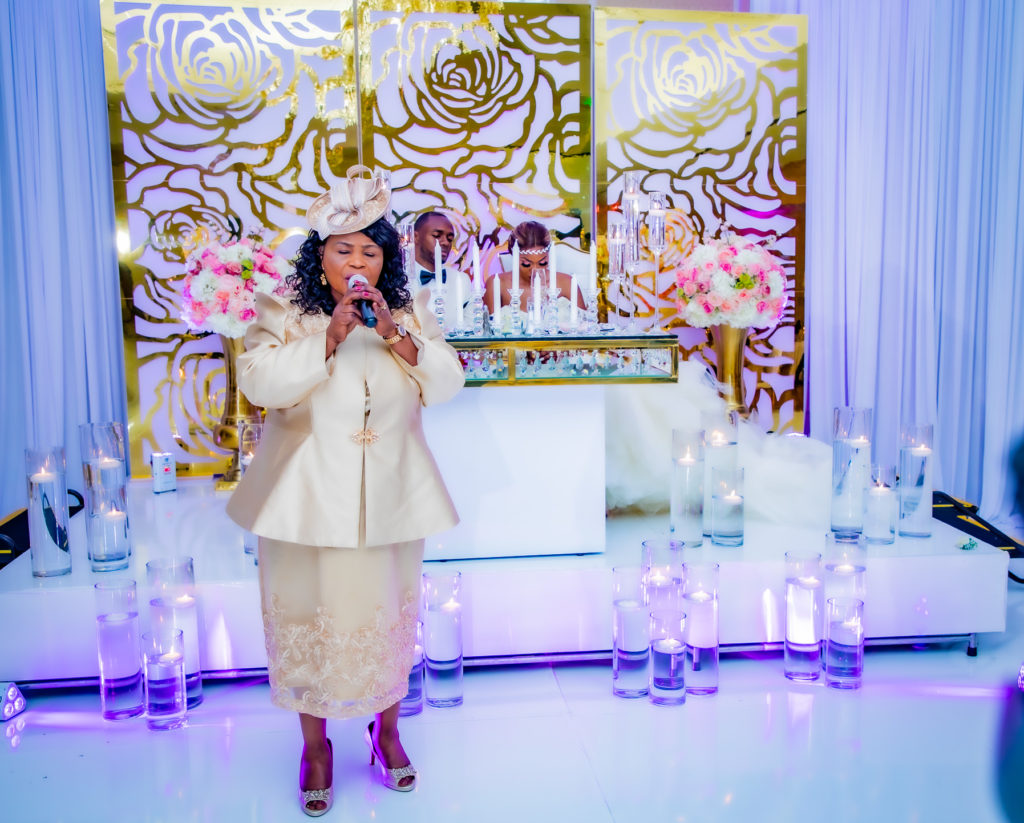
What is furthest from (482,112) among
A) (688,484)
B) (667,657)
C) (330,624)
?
(330,624)

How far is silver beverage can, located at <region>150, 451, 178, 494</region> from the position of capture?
439cm

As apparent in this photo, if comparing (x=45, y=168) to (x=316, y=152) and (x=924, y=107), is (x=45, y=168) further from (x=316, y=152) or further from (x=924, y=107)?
(x=924, y=107)

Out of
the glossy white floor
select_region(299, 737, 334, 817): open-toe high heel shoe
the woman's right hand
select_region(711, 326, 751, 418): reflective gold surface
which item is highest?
the woman's right hand

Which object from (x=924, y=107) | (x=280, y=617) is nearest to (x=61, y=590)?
(x=280, y=617)

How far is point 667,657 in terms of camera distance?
2.88 m

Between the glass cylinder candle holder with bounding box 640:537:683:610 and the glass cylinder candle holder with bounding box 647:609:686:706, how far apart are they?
0.03m

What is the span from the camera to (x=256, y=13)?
4.70 m

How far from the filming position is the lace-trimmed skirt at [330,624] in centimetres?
226

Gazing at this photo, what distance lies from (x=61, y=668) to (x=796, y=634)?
2300 mm

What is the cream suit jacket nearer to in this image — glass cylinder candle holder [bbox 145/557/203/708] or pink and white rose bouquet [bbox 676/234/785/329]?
glass cylinder candle holder [bbox 145/557/203/708]

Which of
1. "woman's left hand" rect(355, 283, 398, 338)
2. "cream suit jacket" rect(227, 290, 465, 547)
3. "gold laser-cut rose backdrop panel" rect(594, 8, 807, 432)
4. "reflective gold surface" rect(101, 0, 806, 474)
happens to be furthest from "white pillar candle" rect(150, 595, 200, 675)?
"gold laser-cut rose backdrop panel" rect(594, 8, 807, 432)

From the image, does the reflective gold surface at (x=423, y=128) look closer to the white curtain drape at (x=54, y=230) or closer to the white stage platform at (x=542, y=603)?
the white curtain drape at (x=54, y=230)

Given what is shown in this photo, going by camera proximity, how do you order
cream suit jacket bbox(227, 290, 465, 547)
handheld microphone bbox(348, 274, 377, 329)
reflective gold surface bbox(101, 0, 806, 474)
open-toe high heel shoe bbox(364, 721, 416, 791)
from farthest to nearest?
reflective gold surface bbox(101, 0, 806, 474), open-toe high heel shoe bbox(364, 721, 416, 791), cream suit jacket bbox(227, 290, 465, 547), handheld microphone bbox(348, 274, 377, 329)

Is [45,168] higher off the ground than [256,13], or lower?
lower
